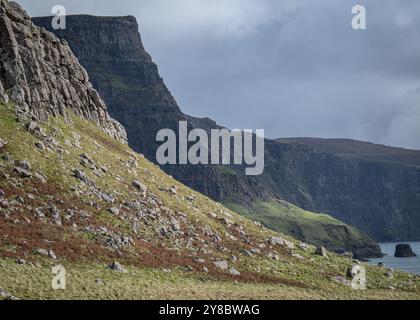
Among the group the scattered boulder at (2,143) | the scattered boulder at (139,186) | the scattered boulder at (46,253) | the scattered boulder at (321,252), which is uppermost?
the scattered boulder at (2,143)

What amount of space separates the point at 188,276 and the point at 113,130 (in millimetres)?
59780

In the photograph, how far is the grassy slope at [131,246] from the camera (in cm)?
5831

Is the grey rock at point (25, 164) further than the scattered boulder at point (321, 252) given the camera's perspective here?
No

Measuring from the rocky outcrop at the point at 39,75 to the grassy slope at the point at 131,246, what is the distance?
167 inches

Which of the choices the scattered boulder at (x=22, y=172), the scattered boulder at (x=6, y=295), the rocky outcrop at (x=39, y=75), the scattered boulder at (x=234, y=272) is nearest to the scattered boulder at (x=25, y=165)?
the scattered boulder at (x=22, y=172)

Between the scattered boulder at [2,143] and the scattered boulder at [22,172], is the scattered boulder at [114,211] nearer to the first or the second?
the scattered boulder at [22,172]

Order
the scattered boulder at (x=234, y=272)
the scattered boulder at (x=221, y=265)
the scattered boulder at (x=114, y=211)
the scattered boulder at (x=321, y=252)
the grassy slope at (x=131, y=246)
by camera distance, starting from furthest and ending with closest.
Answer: the scattered boulder at (x=321, y=252), the scattered boulder at (x=114, y=211), the scattered boulder at (x=221, y=265), the scattered boulder at (x=234, y=272), the grassy slope at (x=131, y=246)

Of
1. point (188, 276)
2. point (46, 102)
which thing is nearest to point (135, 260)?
point (188, 276)

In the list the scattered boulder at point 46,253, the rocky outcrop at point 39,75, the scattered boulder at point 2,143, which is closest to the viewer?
the scattered boulder at point 46,253

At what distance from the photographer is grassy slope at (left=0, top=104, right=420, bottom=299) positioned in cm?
5831

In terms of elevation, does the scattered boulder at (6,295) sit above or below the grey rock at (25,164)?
below

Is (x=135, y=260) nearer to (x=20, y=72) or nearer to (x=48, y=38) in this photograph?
(x=20, y=72)

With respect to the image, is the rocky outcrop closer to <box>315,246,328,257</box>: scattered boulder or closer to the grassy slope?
the grassy slope

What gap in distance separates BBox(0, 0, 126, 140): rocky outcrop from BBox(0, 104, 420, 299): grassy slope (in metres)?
4.24
